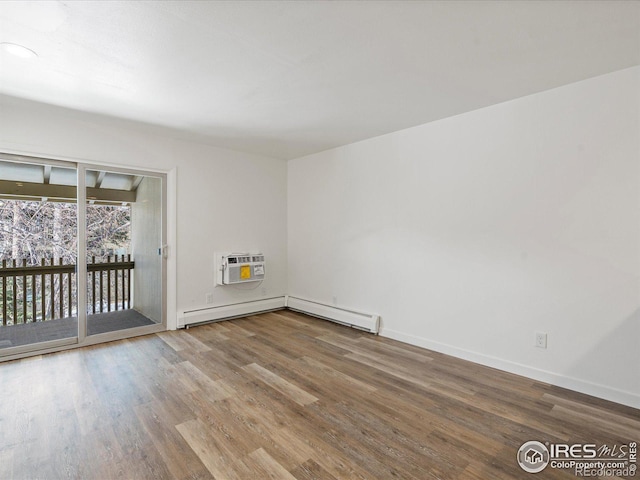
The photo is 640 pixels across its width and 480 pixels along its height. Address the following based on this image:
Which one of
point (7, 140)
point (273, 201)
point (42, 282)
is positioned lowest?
point (42, 282)

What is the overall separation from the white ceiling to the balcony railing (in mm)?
1741

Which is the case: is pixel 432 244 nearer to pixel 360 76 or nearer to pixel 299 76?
pixel 360 76

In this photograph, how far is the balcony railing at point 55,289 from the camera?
3.34 metres

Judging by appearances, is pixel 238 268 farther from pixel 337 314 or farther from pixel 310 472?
pixel 310 472

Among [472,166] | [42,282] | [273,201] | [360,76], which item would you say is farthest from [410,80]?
[42,282]

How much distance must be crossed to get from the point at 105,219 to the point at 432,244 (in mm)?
3804

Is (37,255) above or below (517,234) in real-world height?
below

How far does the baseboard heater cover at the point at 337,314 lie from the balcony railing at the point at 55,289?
2366 mm

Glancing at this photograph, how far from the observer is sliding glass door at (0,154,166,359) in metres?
3.31

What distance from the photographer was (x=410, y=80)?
259cm

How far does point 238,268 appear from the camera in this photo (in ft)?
15.3

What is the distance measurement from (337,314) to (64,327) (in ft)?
10.6

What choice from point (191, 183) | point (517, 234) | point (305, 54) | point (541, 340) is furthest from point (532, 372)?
point (191, 183)

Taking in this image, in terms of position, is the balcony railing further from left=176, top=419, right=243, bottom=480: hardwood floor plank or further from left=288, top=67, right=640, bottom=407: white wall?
left=288, top=67, right=640, bottom=407: white wall
